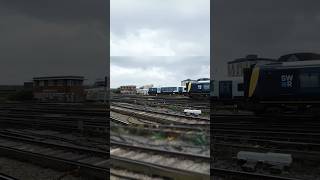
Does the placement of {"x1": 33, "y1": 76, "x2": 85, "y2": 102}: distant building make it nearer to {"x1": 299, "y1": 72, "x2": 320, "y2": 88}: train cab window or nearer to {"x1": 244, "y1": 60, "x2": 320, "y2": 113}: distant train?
{"x1": 244, "y1": 60, "x2": 320, "y2": 113}: distant train

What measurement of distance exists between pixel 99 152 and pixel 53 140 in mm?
3619

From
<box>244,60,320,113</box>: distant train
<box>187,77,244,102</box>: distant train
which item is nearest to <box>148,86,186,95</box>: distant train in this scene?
<box>187,77,244,102</box>: distant train

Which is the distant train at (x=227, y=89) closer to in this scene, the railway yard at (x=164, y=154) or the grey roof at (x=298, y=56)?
the grey roof at (x=298, y=56)

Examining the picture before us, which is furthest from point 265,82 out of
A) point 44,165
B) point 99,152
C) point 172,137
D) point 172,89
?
point 172,89

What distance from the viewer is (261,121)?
1595cm

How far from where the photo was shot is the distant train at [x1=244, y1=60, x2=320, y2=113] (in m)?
15.8

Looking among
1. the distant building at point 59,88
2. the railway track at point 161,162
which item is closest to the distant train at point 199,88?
the distant building at point 59,88

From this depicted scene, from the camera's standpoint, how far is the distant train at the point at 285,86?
15812 millimetres

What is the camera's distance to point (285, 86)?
16406 mm

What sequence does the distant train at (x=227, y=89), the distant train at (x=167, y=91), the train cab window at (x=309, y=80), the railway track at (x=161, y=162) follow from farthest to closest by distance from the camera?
the distant train at (x=167, y=91) → the distant train at (x=227, y=89) → the train cab window at (x=309, y=80) → the railway track at (x=161, y=162)

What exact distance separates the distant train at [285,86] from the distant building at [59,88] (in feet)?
35.1

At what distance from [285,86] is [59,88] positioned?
15.3 meters

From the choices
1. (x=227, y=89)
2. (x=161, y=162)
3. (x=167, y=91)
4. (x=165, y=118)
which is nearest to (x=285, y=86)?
(x=165, y=118)

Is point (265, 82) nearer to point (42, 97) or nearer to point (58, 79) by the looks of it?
point (58, 79)
